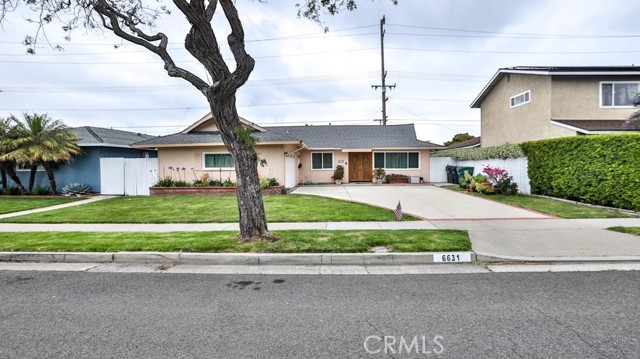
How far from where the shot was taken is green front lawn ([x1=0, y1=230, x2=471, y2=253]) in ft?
21.2

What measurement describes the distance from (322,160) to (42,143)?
1629 centimetres

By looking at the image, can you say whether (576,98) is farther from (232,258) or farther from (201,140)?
(201,140)

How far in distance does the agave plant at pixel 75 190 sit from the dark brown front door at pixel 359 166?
16620 millimetres

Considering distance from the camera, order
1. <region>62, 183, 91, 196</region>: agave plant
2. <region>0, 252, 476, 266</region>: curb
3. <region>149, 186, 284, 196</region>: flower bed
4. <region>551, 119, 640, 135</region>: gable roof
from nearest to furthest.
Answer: <region>0, 252, 476, 266</region>: curb → <region>551, 119, 640, 135</region>: gable roof → <region>149, 186, 284, 196</region>: flower bed → <region>62, 183, 91, 196</region>: agave plant

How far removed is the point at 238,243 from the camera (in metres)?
6.84

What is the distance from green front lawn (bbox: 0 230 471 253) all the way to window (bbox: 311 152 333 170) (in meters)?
17.8

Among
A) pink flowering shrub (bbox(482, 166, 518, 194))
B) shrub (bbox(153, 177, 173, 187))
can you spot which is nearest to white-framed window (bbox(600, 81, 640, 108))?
pink flowering shrub (bbox(482, 166, 518, 194))

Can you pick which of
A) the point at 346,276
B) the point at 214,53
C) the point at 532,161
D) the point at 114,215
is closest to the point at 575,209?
the point at 532,161

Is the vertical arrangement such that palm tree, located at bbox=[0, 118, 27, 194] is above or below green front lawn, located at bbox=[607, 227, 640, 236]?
above

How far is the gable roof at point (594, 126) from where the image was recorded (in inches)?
567

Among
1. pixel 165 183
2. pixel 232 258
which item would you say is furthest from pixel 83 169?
pixel 232 258

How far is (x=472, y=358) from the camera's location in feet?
9.60

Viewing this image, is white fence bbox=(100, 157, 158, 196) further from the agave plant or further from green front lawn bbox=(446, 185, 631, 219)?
green front lawn bbox=(446, 185, 631, 219)

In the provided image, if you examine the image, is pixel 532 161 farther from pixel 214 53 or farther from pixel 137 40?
pixel 137 40
